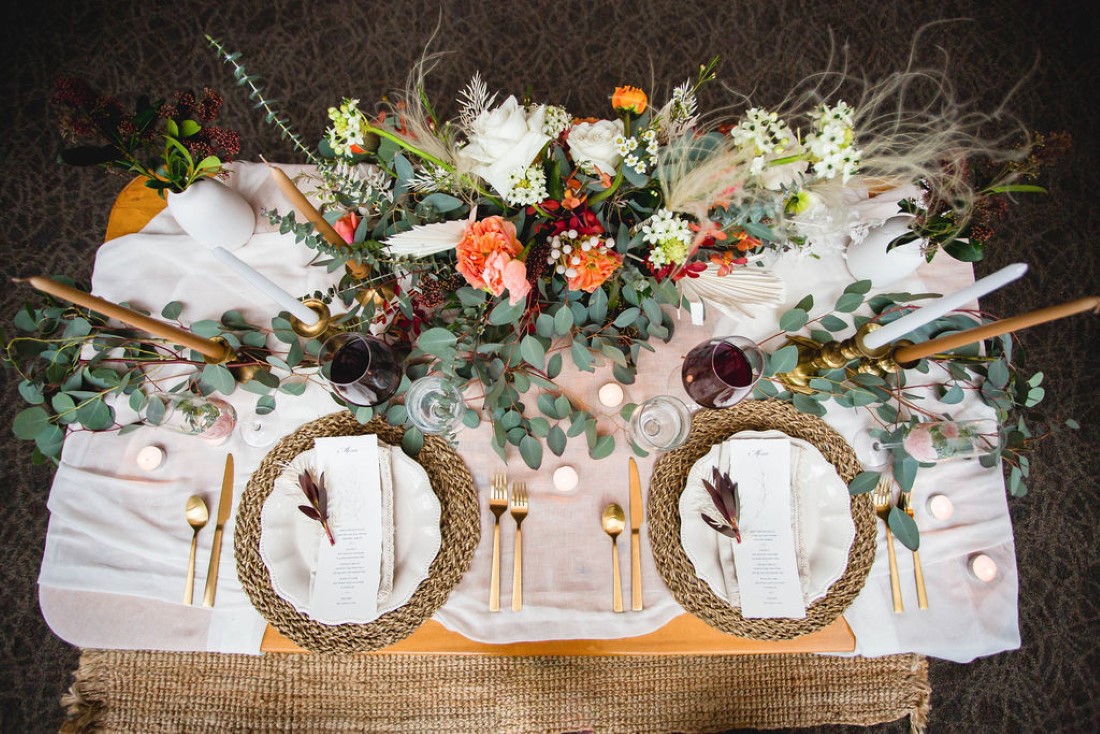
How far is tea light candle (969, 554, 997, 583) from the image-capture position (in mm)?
1116

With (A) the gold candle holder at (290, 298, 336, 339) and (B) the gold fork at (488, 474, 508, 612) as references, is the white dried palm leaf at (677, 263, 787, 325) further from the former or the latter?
(A) the gold candle holder at (290, 298, 336, 339)

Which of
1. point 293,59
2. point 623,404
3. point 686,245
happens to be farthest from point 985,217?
point 293,59

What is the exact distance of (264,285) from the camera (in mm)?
901

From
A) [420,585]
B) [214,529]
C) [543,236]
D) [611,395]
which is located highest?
[543,236]

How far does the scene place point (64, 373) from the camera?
109 centimetres

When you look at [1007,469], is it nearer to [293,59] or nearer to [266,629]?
[266,629]

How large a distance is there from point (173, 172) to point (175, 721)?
4.26 feet

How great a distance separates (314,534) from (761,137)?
968 millimetres

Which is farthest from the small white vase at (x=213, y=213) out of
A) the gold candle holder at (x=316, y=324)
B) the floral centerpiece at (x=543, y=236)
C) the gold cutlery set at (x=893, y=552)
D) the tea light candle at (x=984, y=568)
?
the tea light candle at (x=984, y=568)

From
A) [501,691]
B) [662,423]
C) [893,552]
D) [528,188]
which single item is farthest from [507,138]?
[501,691]

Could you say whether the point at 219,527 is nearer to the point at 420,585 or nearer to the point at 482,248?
the point at 420,585

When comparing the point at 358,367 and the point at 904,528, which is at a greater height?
the point at 358,367

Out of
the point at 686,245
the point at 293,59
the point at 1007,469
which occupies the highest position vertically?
the point at 293,59

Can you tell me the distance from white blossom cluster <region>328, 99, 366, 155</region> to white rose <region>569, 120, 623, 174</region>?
0.33 meters
